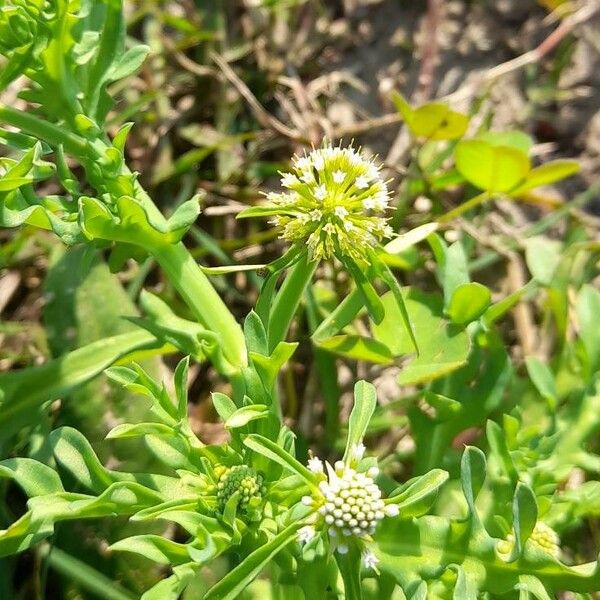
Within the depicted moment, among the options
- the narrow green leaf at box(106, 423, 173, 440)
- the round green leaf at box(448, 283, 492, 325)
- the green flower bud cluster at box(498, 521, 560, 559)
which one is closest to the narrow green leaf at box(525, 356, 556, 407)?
the round green leaf at box(448, 283, 492, 325)

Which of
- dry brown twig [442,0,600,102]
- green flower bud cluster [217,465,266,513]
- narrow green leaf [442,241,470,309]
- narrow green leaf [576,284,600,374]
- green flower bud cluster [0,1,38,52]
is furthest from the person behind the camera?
dry brown twig [442,0,600,102]

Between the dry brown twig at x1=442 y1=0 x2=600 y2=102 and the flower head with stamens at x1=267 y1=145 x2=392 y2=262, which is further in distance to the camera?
the dry brown twig at x1=442 y1=0 x2=600 y2=102

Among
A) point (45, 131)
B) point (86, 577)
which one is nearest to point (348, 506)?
point (86, 577)

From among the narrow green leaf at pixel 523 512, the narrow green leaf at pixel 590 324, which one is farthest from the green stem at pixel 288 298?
the narrow green leaf at pixel 590 324

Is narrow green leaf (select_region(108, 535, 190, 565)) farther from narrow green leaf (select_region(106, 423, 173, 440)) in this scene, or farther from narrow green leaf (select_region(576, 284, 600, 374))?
narrow green leaf (select_region(576, 284, 600, 374))

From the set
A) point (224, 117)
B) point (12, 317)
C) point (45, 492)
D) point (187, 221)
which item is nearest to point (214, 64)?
point (224, 117)

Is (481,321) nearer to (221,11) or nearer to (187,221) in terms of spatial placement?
(187,221)
